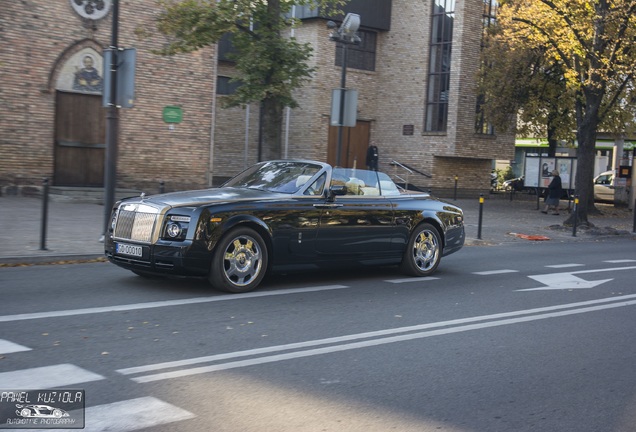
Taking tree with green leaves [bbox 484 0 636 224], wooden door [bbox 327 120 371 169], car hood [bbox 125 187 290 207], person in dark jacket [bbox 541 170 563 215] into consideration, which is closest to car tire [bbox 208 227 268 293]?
car hood [bbox 125 187 290 207]

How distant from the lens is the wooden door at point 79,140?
68.2 ft

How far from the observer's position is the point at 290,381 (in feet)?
18.5

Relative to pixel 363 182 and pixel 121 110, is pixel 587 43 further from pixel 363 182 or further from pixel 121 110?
pixel 363 182

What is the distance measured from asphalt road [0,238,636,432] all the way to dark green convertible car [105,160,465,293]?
38cm

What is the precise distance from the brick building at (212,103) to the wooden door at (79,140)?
28 millimetres

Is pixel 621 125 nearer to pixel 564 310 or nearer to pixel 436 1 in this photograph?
pixel 436 1

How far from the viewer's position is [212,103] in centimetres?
2378

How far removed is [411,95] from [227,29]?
58.8ft

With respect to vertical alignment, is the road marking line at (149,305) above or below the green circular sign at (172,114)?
below

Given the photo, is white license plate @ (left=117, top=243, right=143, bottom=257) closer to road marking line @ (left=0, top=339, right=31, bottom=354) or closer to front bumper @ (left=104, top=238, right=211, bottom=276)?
front bumper @ (left=104, top=238, right=211, bottom=276)

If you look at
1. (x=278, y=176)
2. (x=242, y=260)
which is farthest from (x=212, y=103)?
(x=242, y=260)

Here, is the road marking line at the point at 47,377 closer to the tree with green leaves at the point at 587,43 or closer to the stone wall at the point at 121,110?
the stone wall at the point at 121,110

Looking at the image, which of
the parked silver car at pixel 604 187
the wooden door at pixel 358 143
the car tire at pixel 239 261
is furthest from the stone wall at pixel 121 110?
the parked silver car at pixel 604 187

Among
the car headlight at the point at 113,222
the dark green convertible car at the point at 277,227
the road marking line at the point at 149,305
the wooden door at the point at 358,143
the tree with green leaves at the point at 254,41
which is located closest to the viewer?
the road marking line at the point at 149,305
